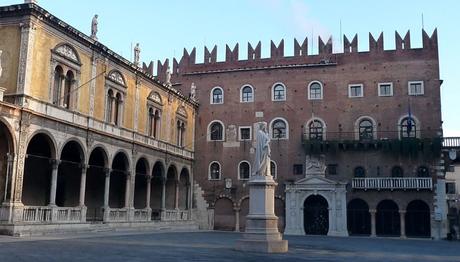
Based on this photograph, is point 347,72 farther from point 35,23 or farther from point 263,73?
point 35,23

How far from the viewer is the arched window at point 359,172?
32469mm

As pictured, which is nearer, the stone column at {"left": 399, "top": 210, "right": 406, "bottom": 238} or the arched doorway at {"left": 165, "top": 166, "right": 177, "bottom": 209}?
the stone column at {"left": 399, "top": 210, "right": 406, "bottom": 238}

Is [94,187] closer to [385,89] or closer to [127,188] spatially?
[127,188]

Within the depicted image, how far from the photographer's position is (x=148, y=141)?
29.3 meters

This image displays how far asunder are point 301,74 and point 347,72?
10.2ft

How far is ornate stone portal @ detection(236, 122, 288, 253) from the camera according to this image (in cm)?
1509

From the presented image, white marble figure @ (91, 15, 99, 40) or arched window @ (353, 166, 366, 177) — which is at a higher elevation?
white marble figure @ (91, 15, 99, 40)

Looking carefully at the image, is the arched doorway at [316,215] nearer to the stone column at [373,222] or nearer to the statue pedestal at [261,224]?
the stone column at [373,222]

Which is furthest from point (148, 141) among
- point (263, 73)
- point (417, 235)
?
point (417, 235)

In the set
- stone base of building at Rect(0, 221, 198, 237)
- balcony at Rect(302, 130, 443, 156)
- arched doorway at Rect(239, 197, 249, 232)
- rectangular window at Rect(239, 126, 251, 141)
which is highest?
rectangular window at Rect(239, 126, 251, 141)

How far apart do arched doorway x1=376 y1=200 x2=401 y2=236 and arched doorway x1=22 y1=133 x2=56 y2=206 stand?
19.9 meters

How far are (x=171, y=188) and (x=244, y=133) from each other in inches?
249

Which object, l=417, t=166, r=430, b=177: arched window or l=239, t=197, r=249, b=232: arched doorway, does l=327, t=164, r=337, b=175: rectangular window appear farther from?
l=239, t=197, r=249, b=232: arched doorway

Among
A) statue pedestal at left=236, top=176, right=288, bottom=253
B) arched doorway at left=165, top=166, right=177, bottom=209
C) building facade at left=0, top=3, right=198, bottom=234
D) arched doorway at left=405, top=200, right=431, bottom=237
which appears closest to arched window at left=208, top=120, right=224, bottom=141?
building facade at left=0, top=3, right=198, bottom=234
